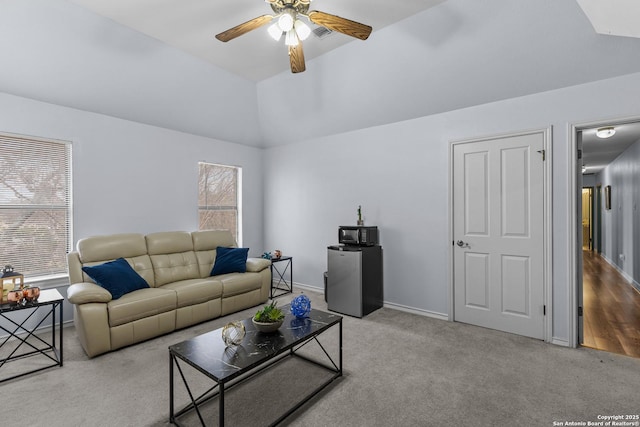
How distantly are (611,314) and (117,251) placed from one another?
595 cm

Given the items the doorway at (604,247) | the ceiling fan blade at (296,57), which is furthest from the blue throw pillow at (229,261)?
the doorway at (604,247)

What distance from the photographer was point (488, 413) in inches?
80.9

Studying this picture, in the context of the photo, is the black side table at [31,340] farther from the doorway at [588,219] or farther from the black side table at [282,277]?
the doorway at [588,219]

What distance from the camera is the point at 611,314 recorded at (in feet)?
12.7

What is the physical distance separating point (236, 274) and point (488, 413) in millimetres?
3106

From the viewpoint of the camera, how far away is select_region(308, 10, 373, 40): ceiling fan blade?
7.36 feet

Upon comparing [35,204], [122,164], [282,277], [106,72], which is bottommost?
[282,277]

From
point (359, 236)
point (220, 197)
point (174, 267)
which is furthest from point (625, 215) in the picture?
point (174, 267)

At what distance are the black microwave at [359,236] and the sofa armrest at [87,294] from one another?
2680 mm

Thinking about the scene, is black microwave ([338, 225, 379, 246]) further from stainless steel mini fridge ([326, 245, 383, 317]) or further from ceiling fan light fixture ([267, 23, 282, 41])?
ceiling fan light fixture ([267, 23, 282, 41])

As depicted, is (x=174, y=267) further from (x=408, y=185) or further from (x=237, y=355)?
(x=408, y=185)

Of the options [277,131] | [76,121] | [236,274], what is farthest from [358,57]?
[76,121]

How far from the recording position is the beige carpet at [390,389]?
2.03 metres

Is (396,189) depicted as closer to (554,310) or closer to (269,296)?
(554,310)
